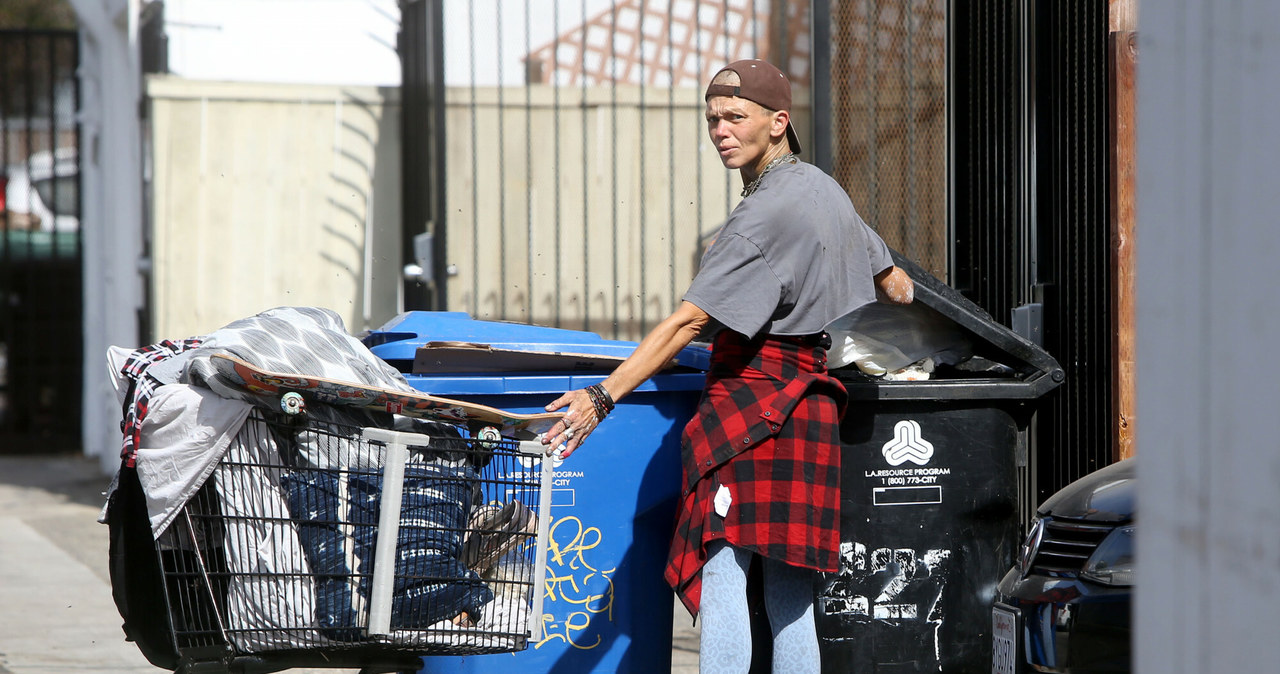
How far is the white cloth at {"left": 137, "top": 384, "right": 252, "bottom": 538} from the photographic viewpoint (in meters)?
2.33

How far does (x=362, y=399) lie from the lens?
2.39 m

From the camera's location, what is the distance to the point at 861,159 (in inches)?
232

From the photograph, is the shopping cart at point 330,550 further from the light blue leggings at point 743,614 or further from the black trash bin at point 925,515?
the black trash bin at point 925,515

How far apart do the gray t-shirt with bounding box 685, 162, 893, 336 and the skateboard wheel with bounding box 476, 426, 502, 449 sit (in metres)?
0.49

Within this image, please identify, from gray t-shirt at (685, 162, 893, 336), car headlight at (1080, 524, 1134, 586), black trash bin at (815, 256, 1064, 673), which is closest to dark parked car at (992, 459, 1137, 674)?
car headlight at (1080, 524, 1134, 586)

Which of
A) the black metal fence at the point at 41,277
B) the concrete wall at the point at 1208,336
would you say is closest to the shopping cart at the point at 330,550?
the concrete wall at the point at 1208,336

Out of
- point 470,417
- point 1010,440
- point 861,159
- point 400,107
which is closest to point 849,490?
point 1010,440

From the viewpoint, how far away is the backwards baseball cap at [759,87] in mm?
2697

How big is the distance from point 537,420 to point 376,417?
0.35m

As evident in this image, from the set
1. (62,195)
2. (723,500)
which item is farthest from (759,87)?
(62,195)

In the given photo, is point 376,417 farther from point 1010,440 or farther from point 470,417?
point 1010,440

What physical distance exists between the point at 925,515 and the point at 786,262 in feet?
3.22

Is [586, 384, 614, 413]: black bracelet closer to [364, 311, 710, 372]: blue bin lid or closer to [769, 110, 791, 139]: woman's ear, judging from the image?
[364, 311, 710, 372]: blue bin lid

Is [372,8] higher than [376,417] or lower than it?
higher
